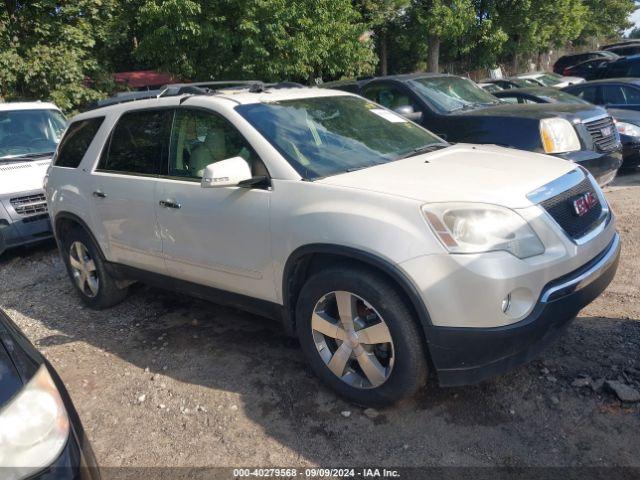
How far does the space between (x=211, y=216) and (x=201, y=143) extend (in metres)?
0.61

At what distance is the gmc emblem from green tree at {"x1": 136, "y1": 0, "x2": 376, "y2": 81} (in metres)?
10.2

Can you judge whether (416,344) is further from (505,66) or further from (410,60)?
(505,66)

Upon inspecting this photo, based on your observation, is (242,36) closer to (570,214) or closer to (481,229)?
(570,214)

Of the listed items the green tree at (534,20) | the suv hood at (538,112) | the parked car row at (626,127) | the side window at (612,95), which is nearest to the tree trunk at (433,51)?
the green tree at (534,20)

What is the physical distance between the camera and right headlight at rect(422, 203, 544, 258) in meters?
2.74

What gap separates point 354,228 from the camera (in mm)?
2961

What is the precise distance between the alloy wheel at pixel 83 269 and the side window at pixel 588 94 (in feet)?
30.7

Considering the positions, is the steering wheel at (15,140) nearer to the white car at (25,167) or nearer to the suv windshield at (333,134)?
the white car at (25,167)

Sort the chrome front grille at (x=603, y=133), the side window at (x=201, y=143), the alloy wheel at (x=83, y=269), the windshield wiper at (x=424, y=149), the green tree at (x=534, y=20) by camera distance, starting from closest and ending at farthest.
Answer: the side window at (x=201, y=143) → the windshield wiper at (x=424, y=149) → the alloy wheel at (x=83, y=269) → the chrome front grille at (x=603, y=133) → the green tree at (x=534, y=20)

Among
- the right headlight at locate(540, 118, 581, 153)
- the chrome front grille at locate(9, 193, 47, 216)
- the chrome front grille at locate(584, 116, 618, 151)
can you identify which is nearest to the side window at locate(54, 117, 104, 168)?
the chrome front grille at locate(9, 193, 47, 216)

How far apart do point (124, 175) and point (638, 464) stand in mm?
3782

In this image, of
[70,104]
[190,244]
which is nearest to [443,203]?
[190,244]

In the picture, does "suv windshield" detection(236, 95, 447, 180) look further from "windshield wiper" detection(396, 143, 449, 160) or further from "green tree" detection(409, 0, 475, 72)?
"green tree" detection(409, 0, 475, 72)

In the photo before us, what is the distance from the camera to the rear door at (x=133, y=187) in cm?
418
